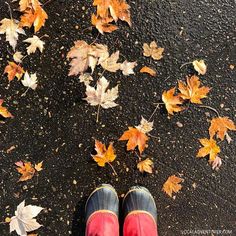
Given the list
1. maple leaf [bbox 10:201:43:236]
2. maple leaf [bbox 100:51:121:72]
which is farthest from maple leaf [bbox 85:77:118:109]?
maple leaf [bbox 10:201:43:236]

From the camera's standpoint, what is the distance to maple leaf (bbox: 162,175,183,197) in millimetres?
2979

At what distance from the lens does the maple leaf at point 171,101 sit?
9.87 ft

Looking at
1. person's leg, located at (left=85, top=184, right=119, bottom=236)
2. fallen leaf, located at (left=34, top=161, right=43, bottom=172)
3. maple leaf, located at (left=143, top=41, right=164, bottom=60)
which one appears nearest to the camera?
person's leg, located at (left=85, top=184, right=119, bottom=236)

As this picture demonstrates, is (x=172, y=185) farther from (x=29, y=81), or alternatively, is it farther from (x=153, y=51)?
(x=29, y=81)

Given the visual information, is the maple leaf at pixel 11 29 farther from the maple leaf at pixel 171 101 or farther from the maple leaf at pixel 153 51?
the maple leaf at pixel 171 101

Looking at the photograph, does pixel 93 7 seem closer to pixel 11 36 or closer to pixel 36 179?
pixel 11 36

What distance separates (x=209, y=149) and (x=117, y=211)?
77 centimetres

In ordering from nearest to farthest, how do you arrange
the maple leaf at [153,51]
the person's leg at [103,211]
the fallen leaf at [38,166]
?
1. the person's leg at [103,211]
2. the fallen leaf at [38,166]
3. the maple leaf at [153,51]

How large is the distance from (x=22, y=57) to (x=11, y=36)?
159 millimetres

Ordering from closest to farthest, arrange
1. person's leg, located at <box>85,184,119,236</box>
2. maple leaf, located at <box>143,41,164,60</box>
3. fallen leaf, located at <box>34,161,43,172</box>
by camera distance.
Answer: person's leg, located at <box>85,184,119,236</box>
fallen leaf, located at <box>34,161,43,172</box>
maple leaf, located at <box>143,41,164,60</box>

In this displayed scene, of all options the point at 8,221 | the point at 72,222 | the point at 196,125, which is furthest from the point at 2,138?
the point at 196,125

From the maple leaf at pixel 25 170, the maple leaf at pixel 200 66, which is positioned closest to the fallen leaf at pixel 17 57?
the maple leaf at pixel 25 170

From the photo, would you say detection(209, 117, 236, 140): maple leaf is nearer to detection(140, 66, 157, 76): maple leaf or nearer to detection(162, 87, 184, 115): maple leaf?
detection(162, 87, 184, 115): maple leaf

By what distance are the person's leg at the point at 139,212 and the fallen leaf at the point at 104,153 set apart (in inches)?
10.1
